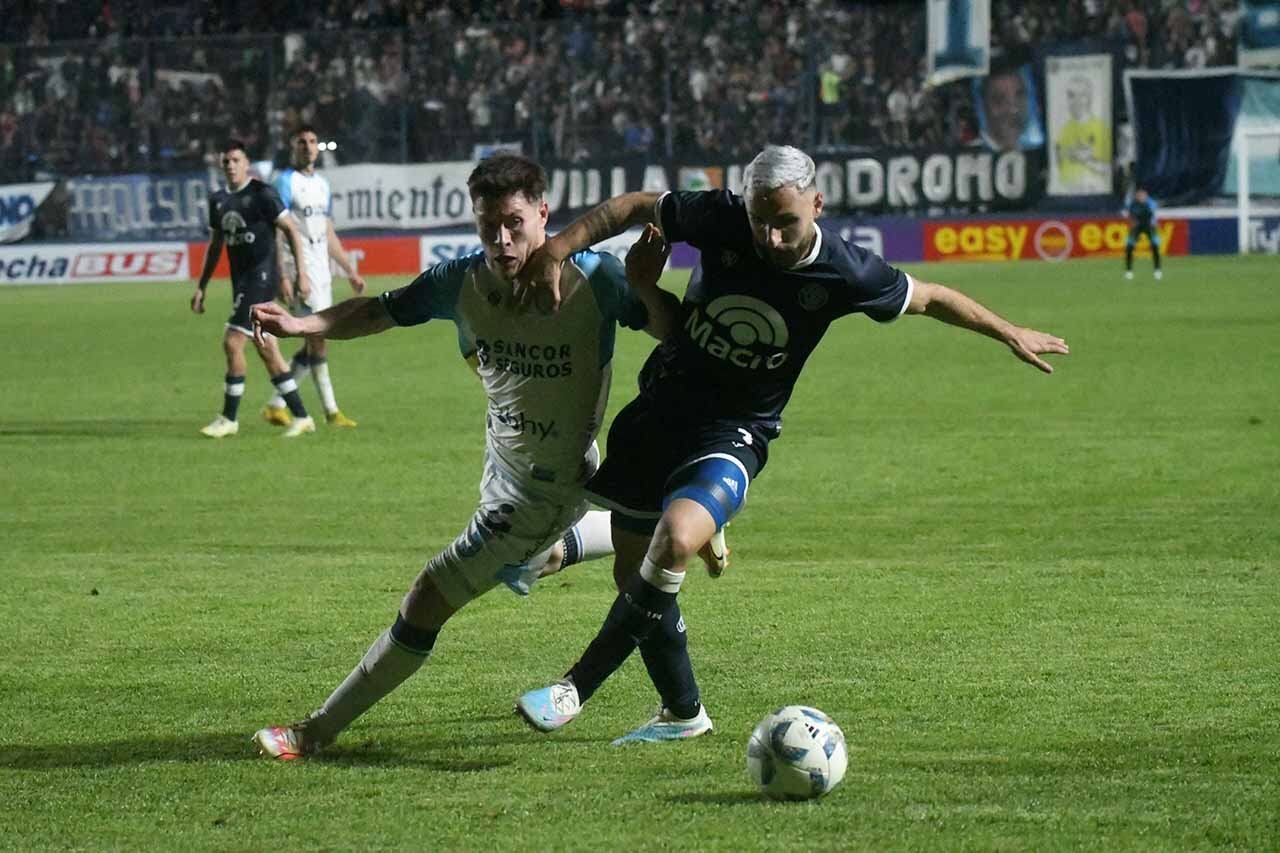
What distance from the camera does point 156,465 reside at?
12.3m

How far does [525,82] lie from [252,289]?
76.9 feet

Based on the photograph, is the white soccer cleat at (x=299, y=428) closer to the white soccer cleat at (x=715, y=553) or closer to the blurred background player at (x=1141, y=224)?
the white soccer cleat at (x=715, y=553)

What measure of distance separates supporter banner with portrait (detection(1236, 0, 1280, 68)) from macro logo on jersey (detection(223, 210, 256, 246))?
27875mm

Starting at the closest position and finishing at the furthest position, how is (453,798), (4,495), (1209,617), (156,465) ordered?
(453,798), (1209,617), (4,495), (156,465)

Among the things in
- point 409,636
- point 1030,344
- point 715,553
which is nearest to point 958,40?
point 1030,344

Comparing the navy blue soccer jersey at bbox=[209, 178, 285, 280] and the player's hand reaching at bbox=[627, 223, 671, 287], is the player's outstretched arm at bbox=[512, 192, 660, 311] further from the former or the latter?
the navy blue soccer jersey at bbox=[209, 178, 285, 280]

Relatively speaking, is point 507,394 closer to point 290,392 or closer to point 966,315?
point 966,315

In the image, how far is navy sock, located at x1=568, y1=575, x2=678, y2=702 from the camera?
5031 millimetres

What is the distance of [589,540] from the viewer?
6.13 metres

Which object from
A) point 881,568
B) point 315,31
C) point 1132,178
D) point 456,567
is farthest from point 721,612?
point 315,31

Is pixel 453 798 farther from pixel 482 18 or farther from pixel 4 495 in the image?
pixel 482 18

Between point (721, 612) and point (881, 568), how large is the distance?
1223 mm

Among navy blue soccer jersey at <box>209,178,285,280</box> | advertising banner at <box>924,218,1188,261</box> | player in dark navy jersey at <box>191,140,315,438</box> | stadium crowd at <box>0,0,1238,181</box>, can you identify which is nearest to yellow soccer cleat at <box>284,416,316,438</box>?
player in dark navy jersey at <box>191,140,315,438</box>

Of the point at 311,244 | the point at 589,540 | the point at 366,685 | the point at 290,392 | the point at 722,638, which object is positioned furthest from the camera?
the point at 311,244
